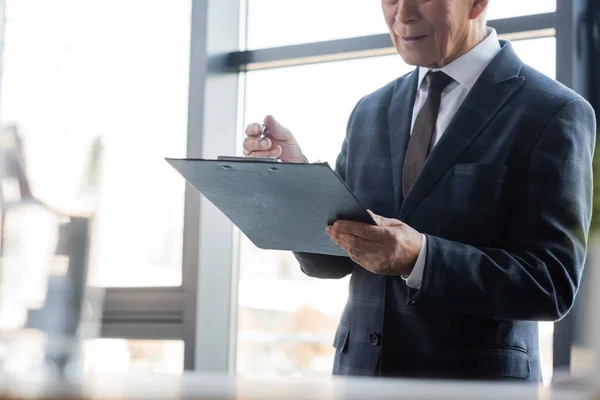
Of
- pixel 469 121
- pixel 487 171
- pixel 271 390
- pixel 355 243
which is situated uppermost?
pixel 469 121

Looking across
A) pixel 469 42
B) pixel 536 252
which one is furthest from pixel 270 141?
pixel 536 252

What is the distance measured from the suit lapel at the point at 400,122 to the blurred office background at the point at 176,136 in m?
0.86

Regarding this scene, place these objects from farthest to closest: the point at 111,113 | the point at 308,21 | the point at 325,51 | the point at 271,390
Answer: the point at 111,113 → the point at 308,21 → the point at 325,51 → the point at 271,390

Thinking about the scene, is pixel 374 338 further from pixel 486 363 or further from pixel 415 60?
pixel 415 60

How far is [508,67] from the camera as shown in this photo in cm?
170

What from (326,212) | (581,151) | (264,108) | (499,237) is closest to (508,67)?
(581,151)

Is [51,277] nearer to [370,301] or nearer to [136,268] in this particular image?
[136,268]

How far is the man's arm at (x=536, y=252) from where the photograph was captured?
4.76 feet

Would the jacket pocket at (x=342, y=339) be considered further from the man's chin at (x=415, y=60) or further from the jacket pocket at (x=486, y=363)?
the man's chin at (x=415, y=60)

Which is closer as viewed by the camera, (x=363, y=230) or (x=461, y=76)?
(x=363, y=230)

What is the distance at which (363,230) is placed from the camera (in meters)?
1.40

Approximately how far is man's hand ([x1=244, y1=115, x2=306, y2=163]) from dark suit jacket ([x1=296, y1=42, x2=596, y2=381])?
22cm

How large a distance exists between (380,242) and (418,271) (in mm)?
108

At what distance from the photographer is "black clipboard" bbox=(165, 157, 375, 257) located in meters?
1.32
